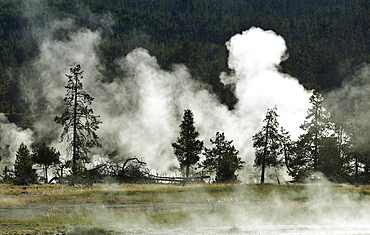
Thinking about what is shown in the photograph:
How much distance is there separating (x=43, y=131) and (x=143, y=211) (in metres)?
70.8

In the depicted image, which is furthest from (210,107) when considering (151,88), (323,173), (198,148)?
(323,173)

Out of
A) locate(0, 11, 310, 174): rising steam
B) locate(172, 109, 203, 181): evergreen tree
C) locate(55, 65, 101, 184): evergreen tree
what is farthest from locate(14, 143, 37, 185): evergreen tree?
locate(0, 11, 310, 174): rising steam

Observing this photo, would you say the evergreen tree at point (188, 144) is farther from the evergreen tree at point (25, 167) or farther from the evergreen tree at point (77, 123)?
the evergreen tree at point (25, 167)

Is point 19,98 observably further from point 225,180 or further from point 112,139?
point 225,180

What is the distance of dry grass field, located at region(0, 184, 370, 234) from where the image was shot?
2062 centimetres

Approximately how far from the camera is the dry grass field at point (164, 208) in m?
20.6

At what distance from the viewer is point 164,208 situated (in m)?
25.8

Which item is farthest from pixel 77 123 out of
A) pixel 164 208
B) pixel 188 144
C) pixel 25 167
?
pixel 164 208

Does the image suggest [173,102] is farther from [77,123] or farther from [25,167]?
[25,167]

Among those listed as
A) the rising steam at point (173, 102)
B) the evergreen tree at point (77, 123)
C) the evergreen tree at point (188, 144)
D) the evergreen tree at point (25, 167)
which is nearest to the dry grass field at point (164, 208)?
the evergreen tree at point (77, 123)

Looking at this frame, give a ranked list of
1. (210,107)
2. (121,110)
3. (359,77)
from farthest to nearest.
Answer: (359,77)
(121,110)
(210,107)

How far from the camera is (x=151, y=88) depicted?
8869cm

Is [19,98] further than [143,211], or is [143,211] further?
[19,98]

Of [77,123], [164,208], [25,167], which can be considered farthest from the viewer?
[25,167]
